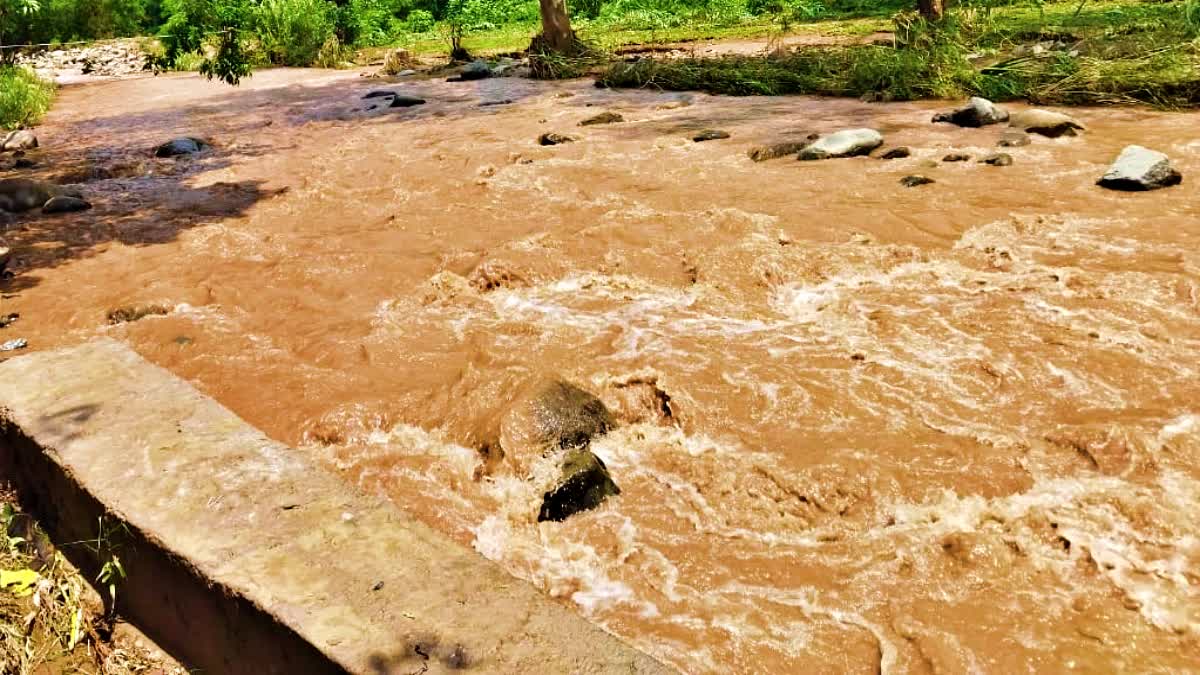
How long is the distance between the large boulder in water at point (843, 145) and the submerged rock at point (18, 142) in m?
10.2

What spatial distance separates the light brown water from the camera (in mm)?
2775

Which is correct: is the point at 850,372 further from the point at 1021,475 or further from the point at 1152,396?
the point at 1152,396

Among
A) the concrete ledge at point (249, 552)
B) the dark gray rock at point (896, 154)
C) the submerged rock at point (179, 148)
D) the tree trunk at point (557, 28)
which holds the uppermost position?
the tree trunk at point (557, 28)

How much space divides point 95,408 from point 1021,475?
3481mm

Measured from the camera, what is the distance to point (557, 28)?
53.1ft

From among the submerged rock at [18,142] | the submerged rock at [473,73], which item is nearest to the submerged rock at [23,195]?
the submerged rock at [18,142]

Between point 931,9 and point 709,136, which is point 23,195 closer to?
point 709,136

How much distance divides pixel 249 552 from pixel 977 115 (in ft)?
27.9

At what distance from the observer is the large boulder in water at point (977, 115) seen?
8648 millimetres

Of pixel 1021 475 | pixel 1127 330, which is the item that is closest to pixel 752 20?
pixel 1127 330

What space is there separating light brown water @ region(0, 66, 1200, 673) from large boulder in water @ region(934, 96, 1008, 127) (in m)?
0.29

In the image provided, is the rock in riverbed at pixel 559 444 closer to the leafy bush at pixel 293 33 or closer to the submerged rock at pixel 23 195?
the submerged rock at pixel 23 195

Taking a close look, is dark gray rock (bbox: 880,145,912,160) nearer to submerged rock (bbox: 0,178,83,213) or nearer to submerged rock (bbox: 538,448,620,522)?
submerged rock (bbox: 538,448,620,522)

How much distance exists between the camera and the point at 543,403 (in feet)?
12.6
